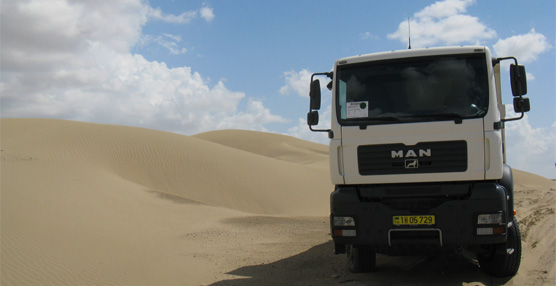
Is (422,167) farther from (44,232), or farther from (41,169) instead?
(41,169)

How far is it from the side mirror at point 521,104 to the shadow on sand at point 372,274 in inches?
→ 94.7

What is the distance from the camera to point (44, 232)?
1139 cm

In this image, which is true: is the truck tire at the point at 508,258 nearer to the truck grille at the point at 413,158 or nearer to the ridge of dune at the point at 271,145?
the truck grille at the point at 413,158

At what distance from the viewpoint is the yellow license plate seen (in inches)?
245

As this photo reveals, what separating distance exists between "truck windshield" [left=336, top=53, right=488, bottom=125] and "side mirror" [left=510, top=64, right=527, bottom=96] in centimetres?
38

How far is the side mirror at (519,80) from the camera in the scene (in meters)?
6.31

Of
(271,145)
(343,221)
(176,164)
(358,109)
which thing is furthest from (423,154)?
(271,145)

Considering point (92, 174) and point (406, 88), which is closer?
point (406, 88)

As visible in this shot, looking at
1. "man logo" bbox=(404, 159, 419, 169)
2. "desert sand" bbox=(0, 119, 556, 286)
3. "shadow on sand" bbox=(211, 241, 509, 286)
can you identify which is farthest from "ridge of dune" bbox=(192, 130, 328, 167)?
"man logo" bbox=(404, 159, 419, 169)

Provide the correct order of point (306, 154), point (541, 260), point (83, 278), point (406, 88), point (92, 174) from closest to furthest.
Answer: point (406, 88) < point (541, 260) < point (83, 278) < point (92, 174) < point (306, 154)

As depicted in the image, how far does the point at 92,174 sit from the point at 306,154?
4683 cm

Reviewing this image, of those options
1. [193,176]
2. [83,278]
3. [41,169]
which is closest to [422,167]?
[83,278]

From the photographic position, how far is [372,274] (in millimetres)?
7660

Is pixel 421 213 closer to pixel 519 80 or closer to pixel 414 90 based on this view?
pixel 414 90
